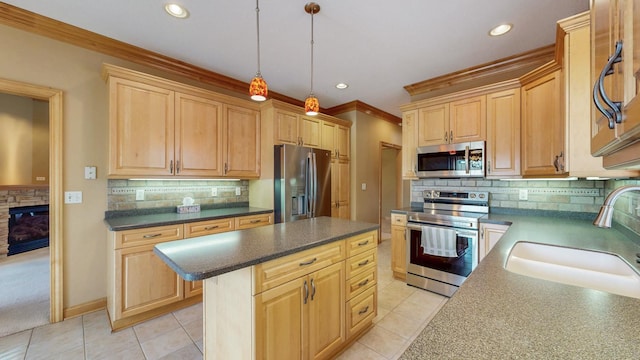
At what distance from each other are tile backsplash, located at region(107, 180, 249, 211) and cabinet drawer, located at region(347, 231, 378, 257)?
2156 millimetres

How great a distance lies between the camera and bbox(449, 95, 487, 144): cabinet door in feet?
9.14

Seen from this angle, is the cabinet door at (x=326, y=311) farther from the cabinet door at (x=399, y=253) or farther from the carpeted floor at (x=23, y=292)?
the carpeted floor at (x=23, y=292)

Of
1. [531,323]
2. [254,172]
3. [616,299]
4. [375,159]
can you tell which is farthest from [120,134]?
[375,159]

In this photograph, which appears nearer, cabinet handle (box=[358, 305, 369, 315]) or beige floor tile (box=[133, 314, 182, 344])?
cabinet handle (box=[358, 305, 369, 315])

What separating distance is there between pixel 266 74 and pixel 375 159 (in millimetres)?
2643

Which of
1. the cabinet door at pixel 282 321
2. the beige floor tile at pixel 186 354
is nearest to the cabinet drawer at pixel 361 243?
the cabinet door at pixel 282 321

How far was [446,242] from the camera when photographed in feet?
8.75

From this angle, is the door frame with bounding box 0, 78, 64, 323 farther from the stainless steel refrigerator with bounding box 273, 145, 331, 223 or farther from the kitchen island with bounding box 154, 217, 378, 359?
the stainless steel refrigerator with bounding box 273, 145, 331, 223

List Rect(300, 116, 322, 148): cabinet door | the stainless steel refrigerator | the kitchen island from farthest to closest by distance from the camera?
Rect(300, 116, 322, 148): cabinet door
the stainless steel refrigerator
the kitchen island

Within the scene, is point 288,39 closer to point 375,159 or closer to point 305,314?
point 305,314

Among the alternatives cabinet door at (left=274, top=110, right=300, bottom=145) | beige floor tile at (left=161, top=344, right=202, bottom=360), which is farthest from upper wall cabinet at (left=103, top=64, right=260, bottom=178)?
→ beige floor tile at (left=161, top=344, right=202, bottom=360)

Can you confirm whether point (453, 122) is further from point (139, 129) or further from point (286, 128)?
point (139, 129)

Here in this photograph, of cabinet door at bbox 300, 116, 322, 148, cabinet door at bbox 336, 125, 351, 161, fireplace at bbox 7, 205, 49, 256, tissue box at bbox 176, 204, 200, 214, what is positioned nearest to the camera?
tissue box at bbox 176, 204, 200, 214

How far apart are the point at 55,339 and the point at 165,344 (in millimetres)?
890
